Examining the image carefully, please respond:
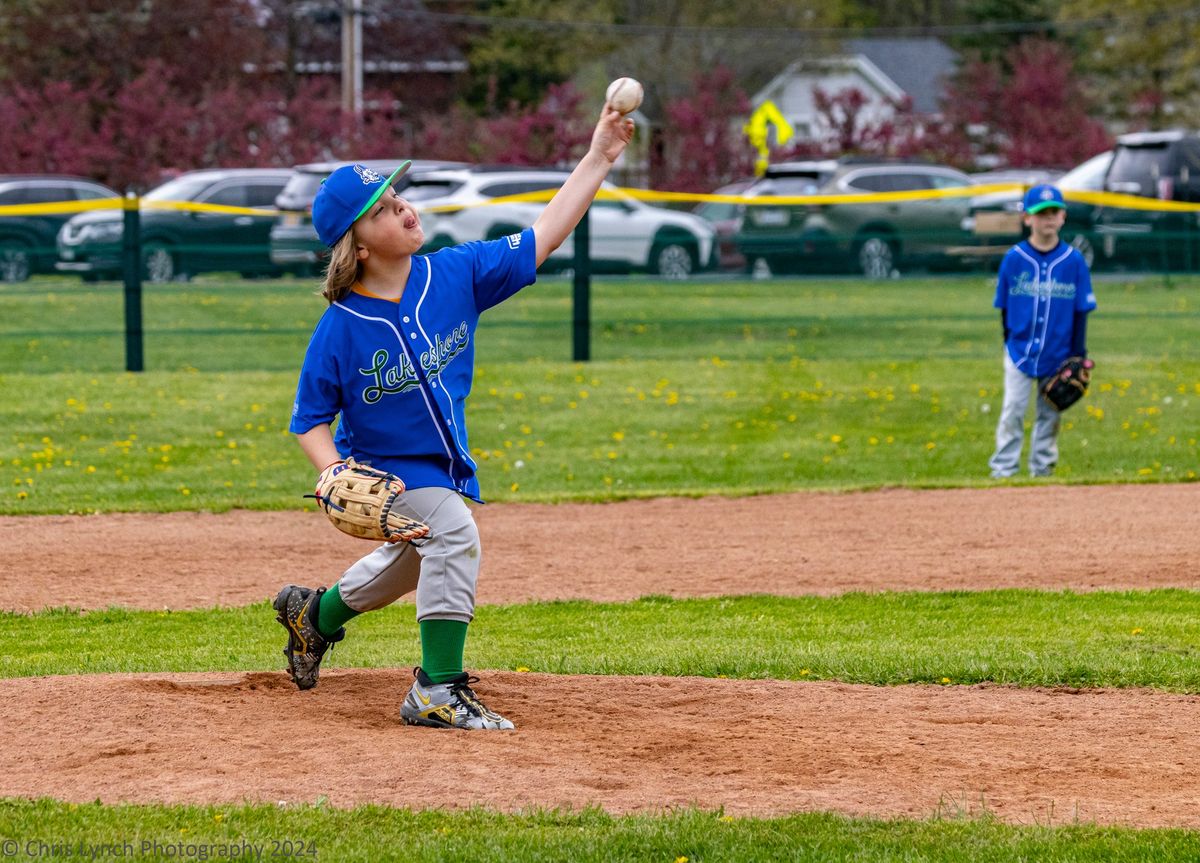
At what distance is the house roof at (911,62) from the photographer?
58.7m

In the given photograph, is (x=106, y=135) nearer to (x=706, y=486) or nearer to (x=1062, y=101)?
(x=1062, y=101)

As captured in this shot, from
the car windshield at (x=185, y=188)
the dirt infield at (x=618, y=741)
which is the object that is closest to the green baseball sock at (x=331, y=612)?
the dirt infield at (x=618, y=741)

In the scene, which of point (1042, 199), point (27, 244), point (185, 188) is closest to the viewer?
point (1042, 199)

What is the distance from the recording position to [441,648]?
Result: 16.6 feet

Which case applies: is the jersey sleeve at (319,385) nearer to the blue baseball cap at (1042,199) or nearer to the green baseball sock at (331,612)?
the green baseball sock at (331,612)

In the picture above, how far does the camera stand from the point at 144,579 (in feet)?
26.4

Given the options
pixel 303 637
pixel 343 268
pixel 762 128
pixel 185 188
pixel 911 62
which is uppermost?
pixel 911 62

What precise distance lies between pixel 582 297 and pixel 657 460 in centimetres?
438

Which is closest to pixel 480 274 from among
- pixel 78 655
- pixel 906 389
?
pixel 78 655

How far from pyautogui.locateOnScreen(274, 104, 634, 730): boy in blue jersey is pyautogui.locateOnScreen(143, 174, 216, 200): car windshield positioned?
20.0 metres

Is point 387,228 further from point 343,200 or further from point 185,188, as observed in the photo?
point 185,188

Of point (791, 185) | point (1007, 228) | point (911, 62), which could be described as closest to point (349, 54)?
point (791, 185)

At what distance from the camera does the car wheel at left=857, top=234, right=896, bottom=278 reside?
753 inches

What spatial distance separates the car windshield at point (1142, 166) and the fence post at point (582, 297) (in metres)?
12.1
